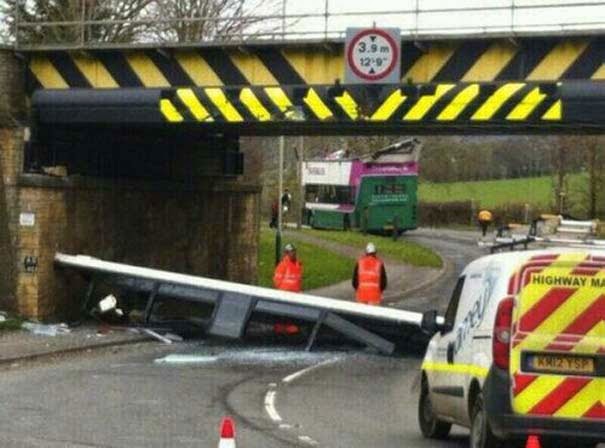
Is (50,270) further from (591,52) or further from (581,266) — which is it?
(581,266)

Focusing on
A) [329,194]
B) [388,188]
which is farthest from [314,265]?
[329,194]

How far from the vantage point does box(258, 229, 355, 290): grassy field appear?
42.6 meters

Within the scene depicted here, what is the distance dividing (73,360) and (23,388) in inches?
164

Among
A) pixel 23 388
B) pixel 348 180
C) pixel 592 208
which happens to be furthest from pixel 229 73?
pixel 592 208

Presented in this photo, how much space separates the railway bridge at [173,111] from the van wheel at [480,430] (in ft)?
34.9

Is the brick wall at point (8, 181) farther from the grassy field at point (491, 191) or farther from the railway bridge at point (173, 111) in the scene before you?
the grassy field at point (491, 191)

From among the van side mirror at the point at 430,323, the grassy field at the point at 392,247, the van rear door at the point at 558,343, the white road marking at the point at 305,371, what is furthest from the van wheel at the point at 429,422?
the grassy field at the point at 392,247

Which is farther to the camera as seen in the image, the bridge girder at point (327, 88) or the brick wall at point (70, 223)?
A: the brick wall at point (70, 223)

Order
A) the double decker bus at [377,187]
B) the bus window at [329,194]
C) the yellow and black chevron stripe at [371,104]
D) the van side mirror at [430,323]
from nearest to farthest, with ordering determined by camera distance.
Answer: the van side mirror at [430,323] → the yellow and black chevron stripe at [371,104] → the double decker bus at [377,187] → the bus window at [329,194]

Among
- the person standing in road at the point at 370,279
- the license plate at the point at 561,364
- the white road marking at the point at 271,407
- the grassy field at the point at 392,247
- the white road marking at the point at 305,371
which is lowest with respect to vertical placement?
the grassy field at the point at 392,247

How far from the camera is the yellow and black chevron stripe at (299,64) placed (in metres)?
22.5

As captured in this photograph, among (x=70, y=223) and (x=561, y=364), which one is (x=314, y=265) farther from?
(x=561, y=364)

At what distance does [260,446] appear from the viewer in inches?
496

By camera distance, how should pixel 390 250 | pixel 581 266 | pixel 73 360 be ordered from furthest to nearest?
pixel 390 250 → pixel 73 360 → pixel 581 266
